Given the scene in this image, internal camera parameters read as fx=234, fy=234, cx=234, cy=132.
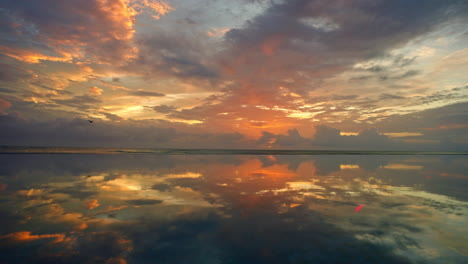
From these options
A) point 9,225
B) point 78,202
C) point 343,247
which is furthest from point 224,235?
point 78,202

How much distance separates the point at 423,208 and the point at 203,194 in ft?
49.7

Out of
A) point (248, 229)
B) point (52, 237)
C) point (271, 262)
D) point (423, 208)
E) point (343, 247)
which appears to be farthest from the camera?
point (423, 208)

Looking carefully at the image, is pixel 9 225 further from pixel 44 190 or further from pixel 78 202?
pixel 44 190

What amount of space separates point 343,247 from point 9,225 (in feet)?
49.4

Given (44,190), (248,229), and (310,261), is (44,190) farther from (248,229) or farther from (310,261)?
(310,261)

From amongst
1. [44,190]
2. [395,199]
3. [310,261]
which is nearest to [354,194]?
[395,199]

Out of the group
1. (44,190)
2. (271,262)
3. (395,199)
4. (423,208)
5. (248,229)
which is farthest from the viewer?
(44,190)

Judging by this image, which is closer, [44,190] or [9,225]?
[9,225]

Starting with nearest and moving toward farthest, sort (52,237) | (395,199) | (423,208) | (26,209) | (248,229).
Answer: (52,237), (248,229), (26,209), (423,208), (395,199)

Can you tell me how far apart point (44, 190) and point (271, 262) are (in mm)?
20196

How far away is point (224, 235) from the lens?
10.2 meters

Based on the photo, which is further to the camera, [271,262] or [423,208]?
[423,208]

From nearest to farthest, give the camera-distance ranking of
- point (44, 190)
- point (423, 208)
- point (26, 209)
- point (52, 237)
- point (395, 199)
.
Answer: point (52, 237) < point (26, 209) < point (423, 208) < point (395, 199) < point (44, 190)

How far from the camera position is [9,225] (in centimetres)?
1110
